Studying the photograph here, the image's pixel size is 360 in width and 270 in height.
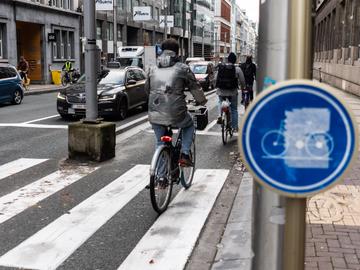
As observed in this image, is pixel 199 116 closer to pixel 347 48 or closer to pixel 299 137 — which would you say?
pixel 299 137

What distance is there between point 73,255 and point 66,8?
35379 millimetres

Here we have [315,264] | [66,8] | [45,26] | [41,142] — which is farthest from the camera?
[66,8]

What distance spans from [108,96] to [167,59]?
29.8ft

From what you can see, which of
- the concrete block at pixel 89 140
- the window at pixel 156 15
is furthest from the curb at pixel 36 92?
the window at pixel 156 15

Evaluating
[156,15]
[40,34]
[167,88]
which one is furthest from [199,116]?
[156,15]

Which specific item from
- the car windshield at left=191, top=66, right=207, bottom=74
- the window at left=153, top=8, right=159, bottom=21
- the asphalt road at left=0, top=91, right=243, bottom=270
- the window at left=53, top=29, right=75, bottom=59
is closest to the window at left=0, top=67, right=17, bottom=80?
the asphalt road at left=0, top=91, right=243, bottom=270

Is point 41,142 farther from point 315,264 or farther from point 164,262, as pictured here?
point 315,264

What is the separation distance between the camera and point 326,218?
16.3 ft

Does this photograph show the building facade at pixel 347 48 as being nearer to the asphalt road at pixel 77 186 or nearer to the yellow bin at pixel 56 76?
the asphalt road at pixel 77 186

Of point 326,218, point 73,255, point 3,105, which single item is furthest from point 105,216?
point 3,105

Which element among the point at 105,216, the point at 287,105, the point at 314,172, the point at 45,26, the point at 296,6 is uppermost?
the point at 45,26

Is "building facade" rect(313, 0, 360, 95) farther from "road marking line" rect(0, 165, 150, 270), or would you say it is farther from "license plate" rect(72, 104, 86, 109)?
"road marking line" rect(0, 165, 150, 270)

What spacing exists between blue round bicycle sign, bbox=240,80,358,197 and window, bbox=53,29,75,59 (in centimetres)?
3535

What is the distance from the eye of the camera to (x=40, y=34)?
112 feet
